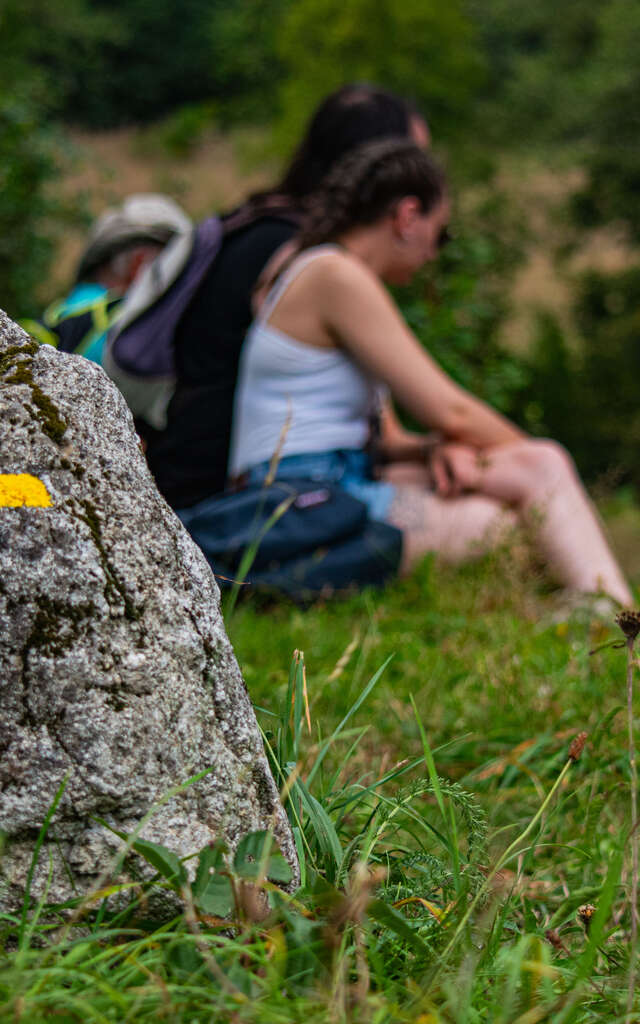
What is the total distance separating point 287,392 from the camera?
3.69 m

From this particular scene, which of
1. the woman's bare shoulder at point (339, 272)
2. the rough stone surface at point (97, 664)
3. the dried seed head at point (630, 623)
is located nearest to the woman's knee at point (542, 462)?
the woman's bare shoulder at point (339, 272)

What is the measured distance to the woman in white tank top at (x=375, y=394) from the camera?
3.61 meters

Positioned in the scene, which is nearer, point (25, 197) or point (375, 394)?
point (375, 394)

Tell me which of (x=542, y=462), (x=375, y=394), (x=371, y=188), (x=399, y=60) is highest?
(x=399, y=60)

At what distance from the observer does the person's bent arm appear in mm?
3594

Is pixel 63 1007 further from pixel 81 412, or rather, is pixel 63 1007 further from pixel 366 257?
pixel 366 257

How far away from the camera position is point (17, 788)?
112 centimetres

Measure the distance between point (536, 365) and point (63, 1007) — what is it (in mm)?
8416

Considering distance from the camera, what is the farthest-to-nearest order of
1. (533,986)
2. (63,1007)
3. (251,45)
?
(251,45), (533,986), (63,1007)

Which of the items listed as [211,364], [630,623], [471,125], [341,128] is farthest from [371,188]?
[471,125]

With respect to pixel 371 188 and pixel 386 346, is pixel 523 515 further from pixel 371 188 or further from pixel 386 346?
pixel 371 188

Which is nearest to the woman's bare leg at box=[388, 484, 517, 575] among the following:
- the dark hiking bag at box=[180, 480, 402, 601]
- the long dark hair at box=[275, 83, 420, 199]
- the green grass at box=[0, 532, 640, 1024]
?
the dark hiking bag at box=[180, 480, 402, 601]

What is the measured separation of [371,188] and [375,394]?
0.80m

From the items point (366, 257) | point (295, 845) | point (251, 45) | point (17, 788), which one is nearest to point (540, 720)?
point (295, 845)
